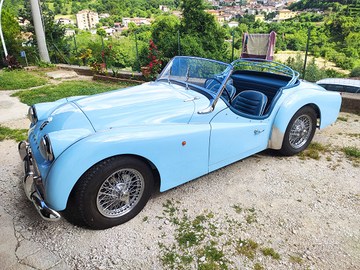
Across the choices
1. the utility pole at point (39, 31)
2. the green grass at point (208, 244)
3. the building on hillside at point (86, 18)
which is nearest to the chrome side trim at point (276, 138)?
the green grass at point (208, 244)

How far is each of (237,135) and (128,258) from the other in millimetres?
1873

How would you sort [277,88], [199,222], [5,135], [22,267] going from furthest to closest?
[5,135] < [277,88] < [199,222] < [22,267]

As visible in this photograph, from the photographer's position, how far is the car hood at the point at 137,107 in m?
2.77

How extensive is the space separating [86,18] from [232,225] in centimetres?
11942

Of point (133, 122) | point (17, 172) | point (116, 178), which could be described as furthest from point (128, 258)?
point (17, 172)

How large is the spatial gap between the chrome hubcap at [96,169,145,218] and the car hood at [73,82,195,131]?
52cm

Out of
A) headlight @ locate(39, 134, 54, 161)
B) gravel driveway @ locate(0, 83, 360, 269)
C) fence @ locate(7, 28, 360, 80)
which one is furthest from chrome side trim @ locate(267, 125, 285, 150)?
fence @ locate(7, 28, 360, 80)

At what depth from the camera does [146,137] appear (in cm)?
264

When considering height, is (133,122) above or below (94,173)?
above

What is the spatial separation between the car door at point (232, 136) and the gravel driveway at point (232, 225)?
39 centimetres

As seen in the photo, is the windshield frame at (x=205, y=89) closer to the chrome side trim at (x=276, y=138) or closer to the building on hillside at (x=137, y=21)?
the chrome side trim at (x=276, y=138)

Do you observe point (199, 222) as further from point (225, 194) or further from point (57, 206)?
→ point (57, 206)

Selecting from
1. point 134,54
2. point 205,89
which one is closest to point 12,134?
point 205,89

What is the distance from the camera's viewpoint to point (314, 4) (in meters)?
93.4
